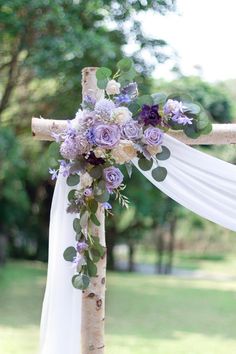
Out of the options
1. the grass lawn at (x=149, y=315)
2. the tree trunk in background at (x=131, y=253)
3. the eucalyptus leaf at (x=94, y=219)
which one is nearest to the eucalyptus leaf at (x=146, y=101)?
the eucalyptus leaf at (x=94, y=219)

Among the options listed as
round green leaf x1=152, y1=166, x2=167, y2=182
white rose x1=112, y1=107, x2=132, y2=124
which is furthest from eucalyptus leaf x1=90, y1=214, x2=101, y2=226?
white rose x1=112, y1=107, x2=132, y2=124

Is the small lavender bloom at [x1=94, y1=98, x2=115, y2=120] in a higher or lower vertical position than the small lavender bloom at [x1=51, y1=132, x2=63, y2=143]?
higher

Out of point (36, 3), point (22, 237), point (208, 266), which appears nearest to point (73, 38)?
point (36, 3)

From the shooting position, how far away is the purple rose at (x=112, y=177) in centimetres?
303

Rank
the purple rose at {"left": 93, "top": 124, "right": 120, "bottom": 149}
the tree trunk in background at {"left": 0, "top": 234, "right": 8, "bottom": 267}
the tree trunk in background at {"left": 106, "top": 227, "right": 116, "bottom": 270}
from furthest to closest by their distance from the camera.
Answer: the tree trunk in background at {"left": 106, "top": 227, "right": 116, "bottom": 270} < the tree trunk in background at {"left": 0, "top": 234, "right": 8, "bottom": 267} < the purple rose at {"left": 93, "top": 124, "right": 120, "bottom": 149}

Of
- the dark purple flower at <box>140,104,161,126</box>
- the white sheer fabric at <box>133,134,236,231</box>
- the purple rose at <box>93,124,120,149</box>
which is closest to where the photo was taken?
the purple rose at <box>93,124,120,149</box>

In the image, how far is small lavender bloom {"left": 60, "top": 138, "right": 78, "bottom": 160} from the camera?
298cm

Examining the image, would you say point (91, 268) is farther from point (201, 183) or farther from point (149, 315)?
point (149, 315)

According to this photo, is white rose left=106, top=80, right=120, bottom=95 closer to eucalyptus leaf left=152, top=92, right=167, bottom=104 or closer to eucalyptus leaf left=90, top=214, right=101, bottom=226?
eucalyptus leaf left=152, top=92, right=167, bottom=104

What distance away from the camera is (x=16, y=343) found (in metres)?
6.29

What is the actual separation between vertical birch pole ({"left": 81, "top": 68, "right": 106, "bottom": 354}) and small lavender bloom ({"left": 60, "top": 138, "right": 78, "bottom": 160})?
0.27 metres

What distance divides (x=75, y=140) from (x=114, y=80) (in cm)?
34

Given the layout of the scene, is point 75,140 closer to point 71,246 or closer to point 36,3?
point 71,246

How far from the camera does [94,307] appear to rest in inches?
122
